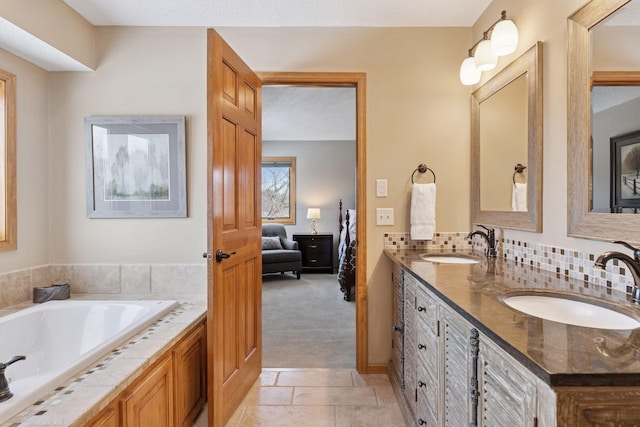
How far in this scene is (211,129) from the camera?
1667 millimetres

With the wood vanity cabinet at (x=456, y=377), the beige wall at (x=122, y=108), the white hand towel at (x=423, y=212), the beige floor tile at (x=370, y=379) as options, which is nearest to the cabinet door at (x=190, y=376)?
the beige wall at (x=122, y=108)

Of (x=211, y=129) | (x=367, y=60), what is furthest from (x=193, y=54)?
(x=367, y=60)

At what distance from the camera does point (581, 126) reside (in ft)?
4.45

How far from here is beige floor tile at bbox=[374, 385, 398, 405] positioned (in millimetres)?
2029

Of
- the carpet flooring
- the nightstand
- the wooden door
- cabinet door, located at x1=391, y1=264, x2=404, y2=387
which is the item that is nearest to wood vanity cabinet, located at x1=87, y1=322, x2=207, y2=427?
the wooden door

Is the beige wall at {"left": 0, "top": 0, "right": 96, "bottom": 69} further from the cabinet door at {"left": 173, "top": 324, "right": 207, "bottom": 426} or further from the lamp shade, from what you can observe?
the lamp shade

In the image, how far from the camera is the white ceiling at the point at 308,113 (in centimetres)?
390

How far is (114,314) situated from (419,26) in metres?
2.80

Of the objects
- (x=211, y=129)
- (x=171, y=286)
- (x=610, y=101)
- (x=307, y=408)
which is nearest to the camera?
(x=610, y=101)

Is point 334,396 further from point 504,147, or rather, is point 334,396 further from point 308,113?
point 308,113

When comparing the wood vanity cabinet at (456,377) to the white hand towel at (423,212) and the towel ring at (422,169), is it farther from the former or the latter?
the towel ring at (422,169)

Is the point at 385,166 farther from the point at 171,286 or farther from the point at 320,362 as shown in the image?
the point at 171,286

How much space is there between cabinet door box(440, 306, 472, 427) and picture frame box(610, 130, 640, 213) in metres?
0.73

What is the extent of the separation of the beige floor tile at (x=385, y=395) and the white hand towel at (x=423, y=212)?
1.02 m
